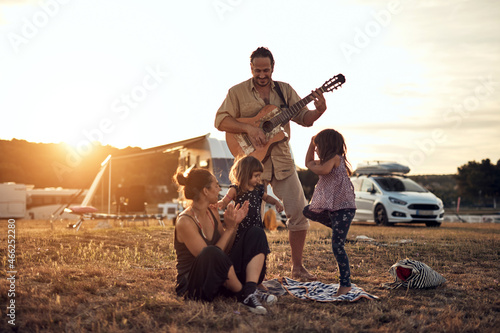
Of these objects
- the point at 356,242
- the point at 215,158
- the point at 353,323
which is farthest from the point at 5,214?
the point at 353,323

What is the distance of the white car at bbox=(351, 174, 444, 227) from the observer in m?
14.2

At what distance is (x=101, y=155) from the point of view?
2627cm

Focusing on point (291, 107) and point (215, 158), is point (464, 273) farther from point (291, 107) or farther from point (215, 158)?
point (215, 158)

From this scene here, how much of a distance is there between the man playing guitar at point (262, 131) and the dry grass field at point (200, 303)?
0.57 meters

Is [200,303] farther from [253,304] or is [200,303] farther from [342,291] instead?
[342,291]

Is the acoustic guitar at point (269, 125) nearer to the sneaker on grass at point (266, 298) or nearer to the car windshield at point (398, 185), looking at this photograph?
the sneaker on grass at point (266, 298)

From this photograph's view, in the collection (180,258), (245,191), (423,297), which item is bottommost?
(423,297)

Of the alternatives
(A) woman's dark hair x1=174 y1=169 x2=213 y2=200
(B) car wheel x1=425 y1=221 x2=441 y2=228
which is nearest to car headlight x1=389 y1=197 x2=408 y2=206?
(B) car wheel x1=425 y1=221 x2=441 y2=228

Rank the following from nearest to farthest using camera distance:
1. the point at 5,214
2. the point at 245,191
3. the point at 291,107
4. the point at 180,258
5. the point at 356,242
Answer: the point at 180,258 < the point at 245,191 < the point at 291,107 < the point at 356,242 < the point at 5,214

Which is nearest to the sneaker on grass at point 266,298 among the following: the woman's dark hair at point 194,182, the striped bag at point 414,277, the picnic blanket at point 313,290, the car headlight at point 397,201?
the picnic blanket at point 313,290

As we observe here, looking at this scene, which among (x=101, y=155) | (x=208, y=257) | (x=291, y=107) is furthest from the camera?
(x=101, y=155)

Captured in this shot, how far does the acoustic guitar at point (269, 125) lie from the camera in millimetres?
4949

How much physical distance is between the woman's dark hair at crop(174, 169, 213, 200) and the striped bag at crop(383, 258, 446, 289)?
6.32ft

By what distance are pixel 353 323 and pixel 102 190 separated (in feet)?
43.8
